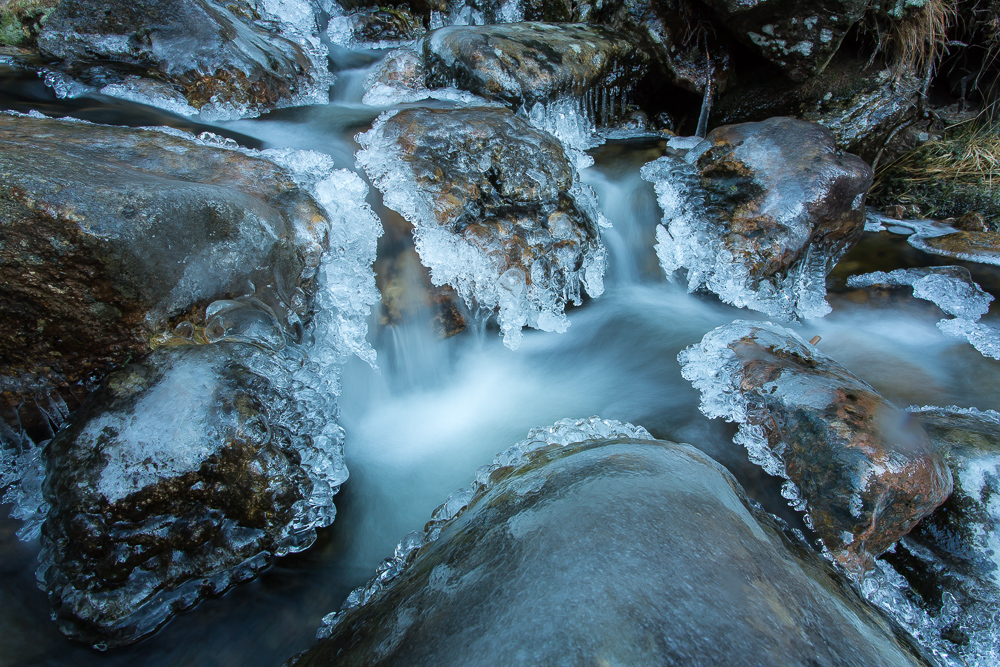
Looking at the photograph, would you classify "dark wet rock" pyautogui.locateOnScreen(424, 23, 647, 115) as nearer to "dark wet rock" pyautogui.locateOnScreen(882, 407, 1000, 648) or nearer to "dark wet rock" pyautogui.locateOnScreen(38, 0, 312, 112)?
"dark wet rock" pyautogui.locateOnScreen(38, 0, 312, 112)

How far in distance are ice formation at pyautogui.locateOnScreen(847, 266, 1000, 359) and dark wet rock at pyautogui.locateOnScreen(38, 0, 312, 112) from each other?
5768mm

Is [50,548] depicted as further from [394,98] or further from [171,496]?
[394,98]

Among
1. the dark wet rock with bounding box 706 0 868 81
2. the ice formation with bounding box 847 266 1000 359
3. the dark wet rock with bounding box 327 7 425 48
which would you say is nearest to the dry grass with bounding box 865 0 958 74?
the dark wet rock with bounding box 706 0 868 81

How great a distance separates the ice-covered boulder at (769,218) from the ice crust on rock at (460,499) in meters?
2.04

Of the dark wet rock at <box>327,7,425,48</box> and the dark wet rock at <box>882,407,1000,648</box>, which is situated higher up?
the dark wet rock at <box>327,7,425,48</box>

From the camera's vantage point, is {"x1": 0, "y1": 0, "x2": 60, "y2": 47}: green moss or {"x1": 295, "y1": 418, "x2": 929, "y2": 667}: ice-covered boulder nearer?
{"x1": 295, "y1": 418, "x2": 929, "y2": 667}: ice-covered boulder

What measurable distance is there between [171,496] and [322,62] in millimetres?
5085

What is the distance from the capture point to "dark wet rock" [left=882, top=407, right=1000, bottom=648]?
6.77 ft

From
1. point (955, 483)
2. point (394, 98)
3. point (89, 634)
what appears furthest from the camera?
point (394, 98)

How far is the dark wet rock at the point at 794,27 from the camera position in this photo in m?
4.60

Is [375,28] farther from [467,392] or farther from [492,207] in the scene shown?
[467,392]

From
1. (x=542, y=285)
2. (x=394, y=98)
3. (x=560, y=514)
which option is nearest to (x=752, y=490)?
(x=560, y=514)

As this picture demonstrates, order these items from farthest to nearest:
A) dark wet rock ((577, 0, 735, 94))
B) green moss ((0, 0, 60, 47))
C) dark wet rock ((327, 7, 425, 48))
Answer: dark wet rock ((327, 7, 425, 48)), dark wet rock ((577, 0, 735, 94)), green moss ((0, 0, 60, 47))

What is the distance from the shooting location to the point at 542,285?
3.43m
